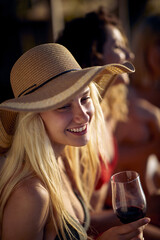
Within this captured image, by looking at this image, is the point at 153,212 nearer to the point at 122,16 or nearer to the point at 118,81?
the point at 118,81

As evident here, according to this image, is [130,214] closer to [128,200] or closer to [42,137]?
[128,200]

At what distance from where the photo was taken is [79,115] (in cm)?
159

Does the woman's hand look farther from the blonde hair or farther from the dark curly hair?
the dark curly hair

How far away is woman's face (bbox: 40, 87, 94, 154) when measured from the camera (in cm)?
158

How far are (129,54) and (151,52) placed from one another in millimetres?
1406

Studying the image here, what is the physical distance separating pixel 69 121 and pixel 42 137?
18 centimetres

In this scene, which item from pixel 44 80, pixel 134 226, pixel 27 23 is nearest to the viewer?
pixel 134 226

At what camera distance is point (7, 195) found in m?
1.48

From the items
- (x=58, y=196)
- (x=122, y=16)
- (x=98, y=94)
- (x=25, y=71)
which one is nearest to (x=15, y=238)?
(x=58, y=196)

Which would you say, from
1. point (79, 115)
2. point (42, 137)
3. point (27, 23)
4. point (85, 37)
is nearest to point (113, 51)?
point (85, 37)

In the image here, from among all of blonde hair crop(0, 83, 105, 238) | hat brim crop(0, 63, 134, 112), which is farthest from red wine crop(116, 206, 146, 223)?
hat brim crop(0, 63, 134, 112)

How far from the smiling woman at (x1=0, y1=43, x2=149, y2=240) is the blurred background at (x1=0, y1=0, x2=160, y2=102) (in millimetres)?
2433

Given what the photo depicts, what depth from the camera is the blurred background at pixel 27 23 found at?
442 centimetres

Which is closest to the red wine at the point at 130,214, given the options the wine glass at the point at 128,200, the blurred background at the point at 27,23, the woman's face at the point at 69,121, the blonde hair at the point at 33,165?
the wine glass at the point at 128,200
